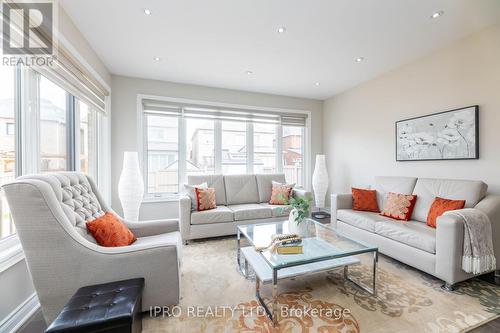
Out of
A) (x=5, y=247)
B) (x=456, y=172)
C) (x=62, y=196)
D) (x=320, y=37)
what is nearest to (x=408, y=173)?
(x=456, y=172)

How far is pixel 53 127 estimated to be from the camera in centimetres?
219

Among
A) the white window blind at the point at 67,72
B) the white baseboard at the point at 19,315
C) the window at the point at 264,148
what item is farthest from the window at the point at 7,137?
the window at the point at 264,148

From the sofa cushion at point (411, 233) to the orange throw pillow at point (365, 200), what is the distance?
595 mm

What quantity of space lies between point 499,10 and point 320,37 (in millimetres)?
1650

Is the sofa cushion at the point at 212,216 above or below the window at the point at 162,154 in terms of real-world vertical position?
below

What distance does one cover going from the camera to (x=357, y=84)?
158 inches

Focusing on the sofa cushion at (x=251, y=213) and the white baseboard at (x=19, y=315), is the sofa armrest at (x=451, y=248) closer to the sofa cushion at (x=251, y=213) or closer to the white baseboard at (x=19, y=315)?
the sofa cushion at (x=251, y=213)

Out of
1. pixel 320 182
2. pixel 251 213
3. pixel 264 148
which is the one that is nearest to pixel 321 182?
pixel 320 182

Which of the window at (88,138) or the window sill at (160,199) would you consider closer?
the window at (88,138)

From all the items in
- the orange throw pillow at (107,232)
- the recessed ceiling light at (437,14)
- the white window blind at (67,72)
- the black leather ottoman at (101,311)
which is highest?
the recessed ceiling light at (437,14)

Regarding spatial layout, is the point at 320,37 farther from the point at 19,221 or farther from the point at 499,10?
the point at 19,221

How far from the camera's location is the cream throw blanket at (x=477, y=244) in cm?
183

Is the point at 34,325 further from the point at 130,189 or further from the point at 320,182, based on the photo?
the point at 320,182

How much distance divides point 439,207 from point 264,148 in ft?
9.79
